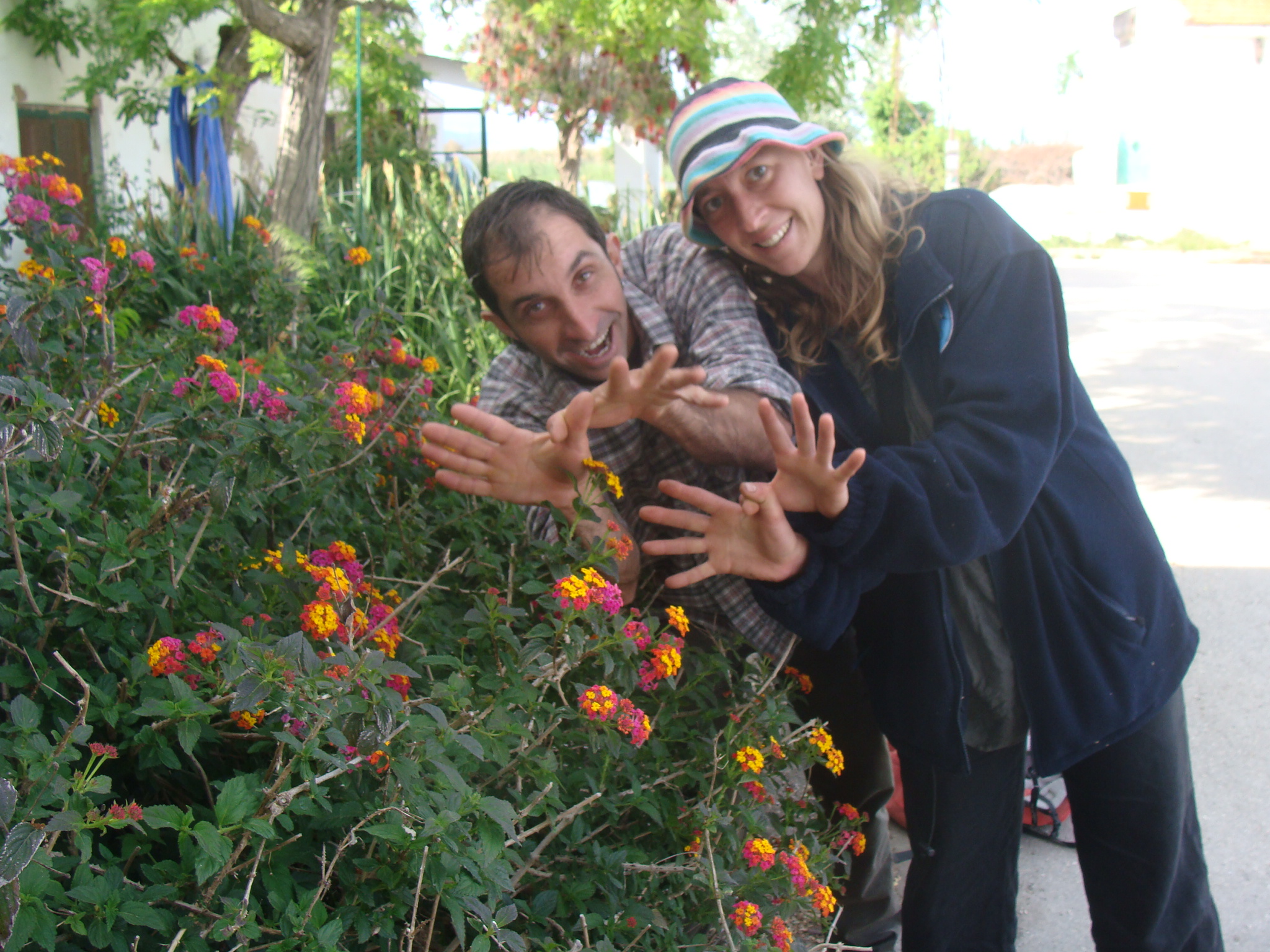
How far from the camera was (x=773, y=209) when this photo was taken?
180 centimetres

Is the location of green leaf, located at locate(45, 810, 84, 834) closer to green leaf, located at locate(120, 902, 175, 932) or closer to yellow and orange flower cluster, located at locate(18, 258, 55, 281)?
green leaf, located at locate(120, 902, 175, 932)

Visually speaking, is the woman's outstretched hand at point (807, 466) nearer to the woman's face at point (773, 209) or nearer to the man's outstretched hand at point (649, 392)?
the man's outstretched hand at point (649, 392)

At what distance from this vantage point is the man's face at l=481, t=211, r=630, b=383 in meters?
1.91

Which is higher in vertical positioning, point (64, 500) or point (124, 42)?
point (124, 42)

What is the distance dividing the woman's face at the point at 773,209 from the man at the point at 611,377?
11 centimetres

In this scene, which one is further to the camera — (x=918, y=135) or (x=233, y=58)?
(x=918, y=135)

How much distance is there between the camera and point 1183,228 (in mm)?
24906

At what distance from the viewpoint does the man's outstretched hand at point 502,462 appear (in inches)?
69.7

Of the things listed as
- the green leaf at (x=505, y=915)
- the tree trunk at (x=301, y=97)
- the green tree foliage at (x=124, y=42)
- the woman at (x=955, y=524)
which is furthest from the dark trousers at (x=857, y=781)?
the green tree foliage at (x=124, y=42)

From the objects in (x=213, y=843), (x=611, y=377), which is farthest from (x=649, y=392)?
(x=213, y=843)

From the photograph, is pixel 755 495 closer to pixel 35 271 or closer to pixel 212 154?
pixel 35 271

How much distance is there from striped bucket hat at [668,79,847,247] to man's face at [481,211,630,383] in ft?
0.63

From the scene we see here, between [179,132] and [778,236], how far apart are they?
786 cm

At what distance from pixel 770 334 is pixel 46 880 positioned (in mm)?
1418
